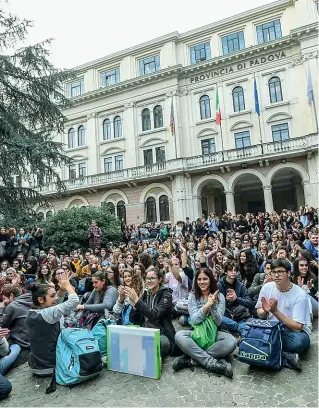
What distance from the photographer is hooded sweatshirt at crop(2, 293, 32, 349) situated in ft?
16.5

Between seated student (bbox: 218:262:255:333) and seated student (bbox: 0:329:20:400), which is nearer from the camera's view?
seated student (bbox: 0:329:20:400)

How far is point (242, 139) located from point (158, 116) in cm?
774

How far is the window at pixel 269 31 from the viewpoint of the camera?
25023 mm

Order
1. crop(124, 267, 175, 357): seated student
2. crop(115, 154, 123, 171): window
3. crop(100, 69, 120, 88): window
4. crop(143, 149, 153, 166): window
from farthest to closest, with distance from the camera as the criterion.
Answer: crop(100, 69, 120, 88): window → crop(115, 154, 123, 171): window → crop(143, 149, 153, 166): window → crop(124, 267, 175, 357): seated student

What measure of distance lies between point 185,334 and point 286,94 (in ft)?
79.5

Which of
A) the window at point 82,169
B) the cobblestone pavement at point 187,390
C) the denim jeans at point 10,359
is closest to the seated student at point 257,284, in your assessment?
the cobblestone pavement at point 187,390

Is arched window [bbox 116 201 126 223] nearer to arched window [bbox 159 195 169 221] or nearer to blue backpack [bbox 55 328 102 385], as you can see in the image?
arched window [bbox 159 195 169 221]

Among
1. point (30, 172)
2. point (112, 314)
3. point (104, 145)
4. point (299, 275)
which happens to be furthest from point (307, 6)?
point (112, 314)

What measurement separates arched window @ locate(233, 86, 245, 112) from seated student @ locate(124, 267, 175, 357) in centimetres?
2356

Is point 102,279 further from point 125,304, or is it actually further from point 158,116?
point 158,116

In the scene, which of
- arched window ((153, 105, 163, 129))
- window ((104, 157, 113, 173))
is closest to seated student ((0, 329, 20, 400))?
arched window ((153, 105, 163, 129))

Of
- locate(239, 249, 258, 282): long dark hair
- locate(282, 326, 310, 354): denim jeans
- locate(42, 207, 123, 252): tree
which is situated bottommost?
locate(282, 326, 310, 354): denim jeans

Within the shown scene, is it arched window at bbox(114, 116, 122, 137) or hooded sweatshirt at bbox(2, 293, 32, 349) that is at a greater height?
arched window at bbox(114, 116, 122, 137)

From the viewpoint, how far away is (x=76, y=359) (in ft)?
13.7
